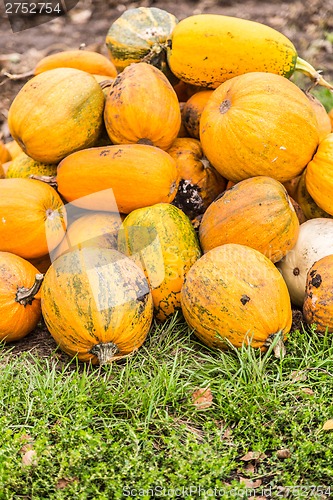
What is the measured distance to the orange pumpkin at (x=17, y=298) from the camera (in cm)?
318

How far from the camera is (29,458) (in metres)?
2.44

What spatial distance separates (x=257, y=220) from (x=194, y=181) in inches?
26.2

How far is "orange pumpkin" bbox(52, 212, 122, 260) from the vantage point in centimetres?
346

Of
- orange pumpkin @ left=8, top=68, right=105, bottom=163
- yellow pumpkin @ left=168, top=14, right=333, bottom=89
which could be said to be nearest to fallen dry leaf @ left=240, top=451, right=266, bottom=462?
orange pumpkin @ left=8, top=68, right=105, bottom=163

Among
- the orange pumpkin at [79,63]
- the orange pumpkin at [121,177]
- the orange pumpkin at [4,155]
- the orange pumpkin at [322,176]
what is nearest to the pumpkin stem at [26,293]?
the orange pumpkin at [121,177]

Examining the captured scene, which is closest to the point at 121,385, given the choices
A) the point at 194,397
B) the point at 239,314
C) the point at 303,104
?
the point at 194,397

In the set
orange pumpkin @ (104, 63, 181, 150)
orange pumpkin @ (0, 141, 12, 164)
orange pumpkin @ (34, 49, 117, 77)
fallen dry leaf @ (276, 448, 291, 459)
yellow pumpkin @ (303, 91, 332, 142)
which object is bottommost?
orange pumpkin @ (0, 141, 12, 164)

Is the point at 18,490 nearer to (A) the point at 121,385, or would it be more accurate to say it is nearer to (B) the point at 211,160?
(A) the point at 121,385

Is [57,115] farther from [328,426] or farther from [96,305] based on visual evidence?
[328,426]

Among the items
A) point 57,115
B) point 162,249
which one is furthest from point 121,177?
point 57,115

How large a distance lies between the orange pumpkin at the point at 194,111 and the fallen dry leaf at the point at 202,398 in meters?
1.80

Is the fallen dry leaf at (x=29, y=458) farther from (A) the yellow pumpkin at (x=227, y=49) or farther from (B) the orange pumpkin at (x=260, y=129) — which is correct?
(A) the yellow pumpkin at (x=227, y=49)

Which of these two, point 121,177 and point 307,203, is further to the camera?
point 307,203

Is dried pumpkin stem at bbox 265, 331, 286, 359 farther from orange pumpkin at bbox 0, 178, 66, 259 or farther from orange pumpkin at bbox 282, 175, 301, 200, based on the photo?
orange pumpkin at bbox 0, 178, 66, 259
